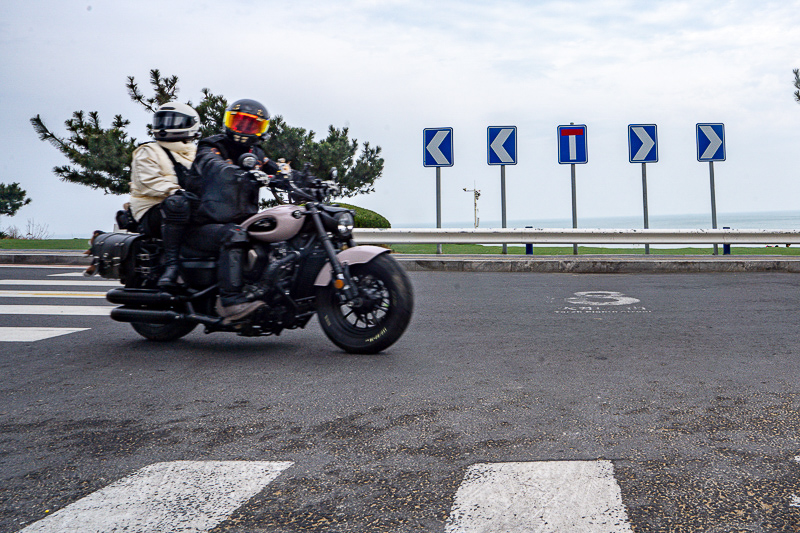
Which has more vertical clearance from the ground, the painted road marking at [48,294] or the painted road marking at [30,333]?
the painted road marking at [48,294]

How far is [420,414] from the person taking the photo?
3404mm

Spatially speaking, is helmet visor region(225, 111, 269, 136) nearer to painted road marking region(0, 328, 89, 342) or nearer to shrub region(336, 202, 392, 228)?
painted road marking region(0, 328, 89, 342)

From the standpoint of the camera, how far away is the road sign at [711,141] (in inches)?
619

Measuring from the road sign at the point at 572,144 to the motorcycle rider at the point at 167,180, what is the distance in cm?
1170

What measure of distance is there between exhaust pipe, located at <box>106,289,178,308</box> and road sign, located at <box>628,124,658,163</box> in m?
13.1

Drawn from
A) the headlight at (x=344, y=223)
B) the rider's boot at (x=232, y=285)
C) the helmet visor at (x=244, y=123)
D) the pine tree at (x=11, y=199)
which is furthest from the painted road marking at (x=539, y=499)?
the pine tree at (x=11, y=199)

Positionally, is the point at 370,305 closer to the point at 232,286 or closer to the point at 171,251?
the point at 232,286

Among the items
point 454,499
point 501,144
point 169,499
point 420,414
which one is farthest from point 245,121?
point 501,144

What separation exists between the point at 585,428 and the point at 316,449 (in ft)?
4.04

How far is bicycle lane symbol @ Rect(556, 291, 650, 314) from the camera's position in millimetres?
7195

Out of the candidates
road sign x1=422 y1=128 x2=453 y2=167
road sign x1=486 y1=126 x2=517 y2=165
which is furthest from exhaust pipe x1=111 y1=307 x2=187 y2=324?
road sign x1=486 y1=126 x2=517 y2=165

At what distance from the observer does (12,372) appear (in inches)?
183

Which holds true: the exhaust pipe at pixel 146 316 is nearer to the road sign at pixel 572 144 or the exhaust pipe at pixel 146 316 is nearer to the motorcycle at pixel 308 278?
the motorcycle at pixel 308 278

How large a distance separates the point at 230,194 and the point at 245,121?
0.61 m
